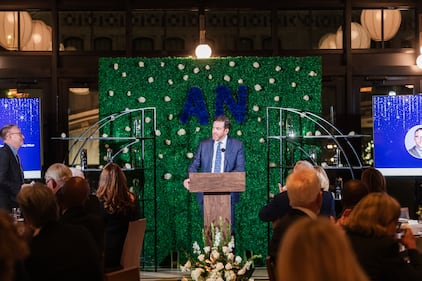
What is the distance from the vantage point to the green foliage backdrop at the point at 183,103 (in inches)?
385

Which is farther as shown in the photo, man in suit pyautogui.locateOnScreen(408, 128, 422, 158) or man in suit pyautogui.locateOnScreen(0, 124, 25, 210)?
man in suit pyautogui.locateOnScreen(408, 128, 422, 158)

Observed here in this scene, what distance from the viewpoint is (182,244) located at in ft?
32.0

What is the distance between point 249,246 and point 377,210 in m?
5.89

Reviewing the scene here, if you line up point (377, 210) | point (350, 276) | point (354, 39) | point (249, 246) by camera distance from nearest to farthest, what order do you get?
point (350, 276) < point (377, 210) < point (249, 246) < point (354, 39)

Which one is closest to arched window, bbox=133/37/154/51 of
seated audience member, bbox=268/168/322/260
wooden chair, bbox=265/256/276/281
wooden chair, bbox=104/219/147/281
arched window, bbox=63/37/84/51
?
arched window, bbox=63/37/84/51

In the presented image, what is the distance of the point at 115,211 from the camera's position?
21.5 ft

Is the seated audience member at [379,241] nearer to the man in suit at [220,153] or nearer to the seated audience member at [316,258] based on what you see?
the seated audience member at [316,258]

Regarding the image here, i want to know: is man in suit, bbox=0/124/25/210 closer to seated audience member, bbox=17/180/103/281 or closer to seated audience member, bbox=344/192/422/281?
seated audience member, bbox=17/180/103/281

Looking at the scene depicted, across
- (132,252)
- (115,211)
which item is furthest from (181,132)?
(132,252)

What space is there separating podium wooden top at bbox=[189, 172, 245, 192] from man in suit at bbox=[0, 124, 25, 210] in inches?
75.7

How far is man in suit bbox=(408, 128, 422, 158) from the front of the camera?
32.4ft

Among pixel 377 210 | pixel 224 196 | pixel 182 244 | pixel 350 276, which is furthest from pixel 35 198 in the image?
pixel 182 244

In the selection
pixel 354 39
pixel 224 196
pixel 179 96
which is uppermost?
pixel 354 39

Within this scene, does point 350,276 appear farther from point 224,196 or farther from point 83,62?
point 83,62
